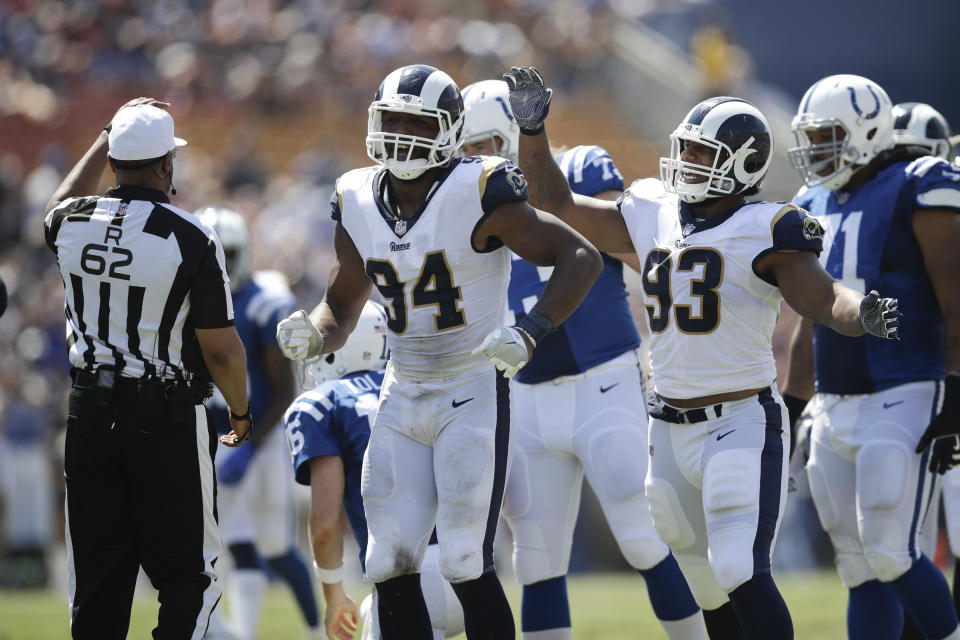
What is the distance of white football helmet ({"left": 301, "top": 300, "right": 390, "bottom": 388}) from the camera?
5039 mm

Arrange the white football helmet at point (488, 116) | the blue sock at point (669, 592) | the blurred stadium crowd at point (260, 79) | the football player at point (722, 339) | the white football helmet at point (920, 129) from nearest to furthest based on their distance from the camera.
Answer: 1. the football player at point (722, 339)
2. the blue sock at point (669, 592)
3. the white football helmet at point (488, 116)
4. the white football helmet at point (920, 129)
5. the blurred stadium crowd at point (260, 79)

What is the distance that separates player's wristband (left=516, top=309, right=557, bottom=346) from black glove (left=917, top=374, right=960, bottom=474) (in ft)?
5.18

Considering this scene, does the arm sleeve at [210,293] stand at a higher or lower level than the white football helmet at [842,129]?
lower

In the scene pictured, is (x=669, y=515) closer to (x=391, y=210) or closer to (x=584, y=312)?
(x=584, y=312)

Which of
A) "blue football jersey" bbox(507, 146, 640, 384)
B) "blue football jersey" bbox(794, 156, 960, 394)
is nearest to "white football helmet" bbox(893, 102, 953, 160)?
"blue football jersey" bbox(794, 156, 960, 394)

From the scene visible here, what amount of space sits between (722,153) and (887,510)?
1482 millimetres

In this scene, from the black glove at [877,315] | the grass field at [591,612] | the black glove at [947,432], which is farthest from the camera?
the grass field at [591,612]

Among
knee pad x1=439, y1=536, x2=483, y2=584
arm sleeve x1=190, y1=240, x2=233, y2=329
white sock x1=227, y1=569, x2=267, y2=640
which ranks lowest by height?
white sock x1=227, y1=569, x2=267, y2=640

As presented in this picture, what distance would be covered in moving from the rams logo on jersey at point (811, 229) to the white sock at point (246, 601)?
3.67 meters

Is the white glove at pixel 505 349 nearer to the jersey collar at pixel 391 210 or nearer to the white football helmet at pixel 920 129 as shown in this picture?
the jersey collar at pixel 391 210

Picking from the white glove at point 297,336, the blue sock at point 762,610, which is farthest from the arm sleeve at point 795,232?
the white glove at point 297,336

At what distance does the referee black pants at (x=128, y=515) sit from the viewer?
4.17m

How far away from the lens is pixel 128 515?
166 inches

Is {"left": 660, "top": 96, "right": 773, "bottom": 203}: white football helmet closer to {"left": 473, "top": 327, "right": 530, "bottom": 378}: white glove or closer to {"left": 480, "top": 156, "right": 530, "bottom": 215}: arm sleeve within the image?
{"left": 480, "top": 156, "right": 530, "bottom": 215}: arm sleeve
